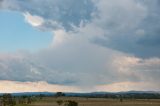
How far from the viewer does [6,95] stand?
193750 mm

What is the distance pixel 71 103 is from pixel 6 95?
109ft

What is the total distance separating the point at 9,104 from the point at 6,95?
16276 mm

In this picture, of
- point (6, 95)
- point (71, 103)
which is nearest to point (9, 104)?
point (6, 95)

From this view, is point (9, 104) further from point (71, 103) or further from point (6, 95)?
point (71, 103)

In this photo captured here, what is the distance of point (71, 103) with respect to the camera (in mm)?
188750

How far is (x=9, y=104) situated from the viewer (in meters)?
178

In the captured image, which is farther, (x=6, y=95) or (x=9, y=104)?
(x=6, y=95)
